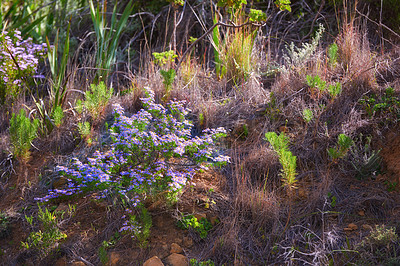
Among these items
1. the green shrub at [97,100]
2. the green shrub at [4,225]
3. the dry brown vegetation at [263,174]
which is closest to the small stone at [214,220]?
the dry brown vegetation at [263,174]

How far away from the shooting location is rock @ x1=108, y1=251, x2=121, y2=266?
8.25ft

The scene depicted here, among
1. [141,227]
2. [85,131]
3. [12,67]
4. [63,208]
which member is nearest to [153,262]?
[141,227]

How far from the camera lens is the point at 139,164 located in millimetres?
2945

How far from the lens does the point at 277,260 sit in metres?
2.45

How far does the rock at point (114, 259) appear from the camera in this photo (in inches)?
99.0

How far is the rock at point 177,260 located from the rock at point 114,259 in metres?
0.31

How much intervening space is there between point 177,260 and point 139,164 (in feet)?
2.55

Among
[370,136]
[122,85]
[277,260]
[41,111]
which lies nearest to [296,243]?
[277,260]

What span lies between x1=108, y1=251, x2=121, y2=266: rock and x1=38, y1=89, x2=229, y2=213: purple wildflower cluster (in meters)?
0.33

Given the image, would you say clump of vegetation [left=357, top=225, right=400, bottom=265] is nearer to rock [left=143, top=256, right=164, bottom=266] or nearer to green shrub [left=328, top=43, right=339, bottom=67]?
rock [left=143, top=256, right=164, bottom=266]

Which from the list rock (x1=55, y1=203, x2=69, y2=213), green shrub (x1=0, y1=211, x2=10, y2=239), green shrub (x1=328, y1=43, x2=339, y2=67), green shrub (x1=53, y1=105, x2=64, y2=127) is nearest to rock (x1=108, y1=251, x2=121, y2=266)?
rock (x1=55, y1=203, x2=69, y2=213)

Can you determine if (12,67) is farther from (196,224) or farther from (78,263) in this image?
(196,224)

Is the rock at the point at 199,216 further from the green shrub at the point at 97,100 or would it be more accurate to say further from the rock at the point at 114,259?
the green shrub at the point at 97,100

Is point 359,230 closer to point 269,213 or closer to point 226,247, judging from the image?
point 269,213
